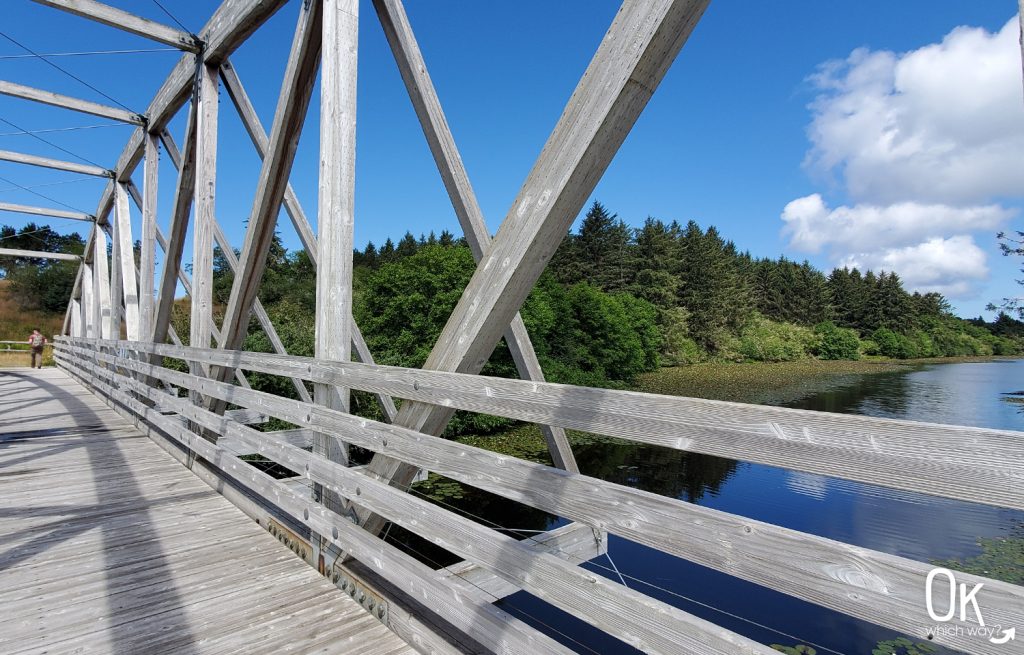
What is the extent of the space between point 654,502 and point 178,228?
5.64m

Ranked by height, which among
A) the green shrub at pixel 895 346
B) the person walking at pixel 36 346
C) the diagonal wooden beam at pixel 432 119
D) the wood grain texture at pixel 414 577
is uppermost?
the green shrub at pixel 895 346

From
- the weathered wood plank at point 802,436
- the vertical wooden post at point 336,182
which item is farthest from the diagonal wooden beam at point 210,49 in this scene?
the weathered wood plank at point 802,436

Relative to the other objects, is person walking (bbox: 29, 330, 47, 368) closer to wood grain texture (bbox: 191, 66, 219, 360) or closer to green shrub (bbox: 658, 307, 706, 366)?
wood grain texture (bbox: 191, 66, 219, 360)

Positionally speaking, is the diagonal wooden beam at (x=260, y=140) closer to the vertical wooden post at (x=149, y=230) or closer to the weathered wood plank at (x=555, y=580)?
the weathered wood plank at (x=555, y=580)

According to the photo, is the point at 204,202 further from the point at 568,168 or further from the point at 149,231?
the point at 568,168

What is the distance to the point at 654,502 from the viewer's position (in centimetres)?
128

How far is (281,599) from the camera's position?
2293mm

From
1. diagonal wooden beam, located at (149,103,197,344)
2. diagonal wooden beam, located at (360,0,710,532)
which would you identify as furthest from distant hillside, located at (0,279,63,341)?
diagonal wooden beam, located at (360,0,710,532)

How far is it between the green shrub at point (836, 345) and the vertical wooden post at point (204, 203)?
49.9 meters

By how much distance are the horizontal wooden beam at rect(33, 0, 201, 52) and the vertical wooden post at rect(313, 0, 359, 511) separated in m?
2.82

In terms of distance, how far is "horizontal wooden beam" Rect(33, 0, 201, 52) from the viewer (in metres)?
4.73

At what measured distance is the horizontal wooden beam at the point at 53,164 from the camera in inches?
359

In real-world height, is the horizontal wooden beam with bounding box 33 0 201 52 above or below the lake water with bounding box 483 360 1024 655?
above

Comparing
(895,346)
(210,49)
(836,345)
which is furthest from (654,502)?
(895,346)
